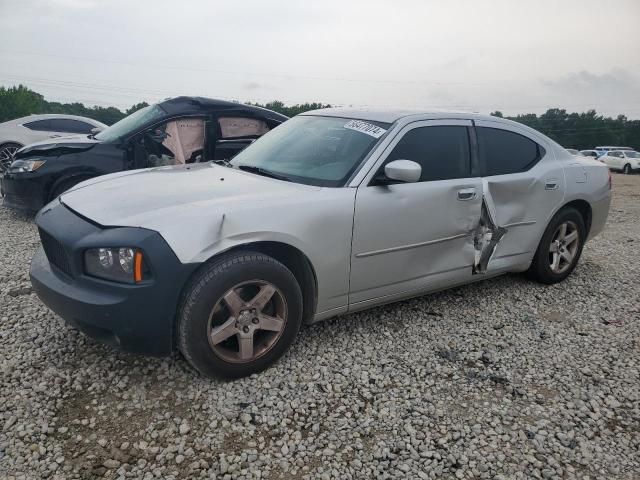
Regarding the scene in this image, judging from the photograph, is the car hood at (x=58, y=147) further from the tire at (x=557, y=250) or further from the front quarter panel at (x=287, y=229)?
the tire at (x=557, y=250)

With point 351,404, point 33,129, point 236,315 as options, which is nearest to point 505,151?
point 351,404

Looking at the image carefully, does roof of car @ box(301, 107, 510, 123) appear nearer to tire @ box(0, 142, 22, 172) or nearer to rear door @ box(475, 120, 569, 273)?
rear door @ box(475, 120, 569, 273)

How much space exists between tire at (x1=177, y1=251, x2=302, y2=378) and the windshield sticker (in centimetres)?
122

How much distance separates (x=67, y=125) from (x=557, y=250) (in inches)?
389

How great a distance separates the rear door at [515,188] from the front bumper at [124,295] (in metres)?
2.39

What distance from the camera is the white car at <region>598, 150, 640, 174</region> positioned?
29.0 m

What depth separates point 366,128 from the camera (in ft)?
11.2

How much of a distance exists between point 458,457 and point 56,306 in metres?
2.23

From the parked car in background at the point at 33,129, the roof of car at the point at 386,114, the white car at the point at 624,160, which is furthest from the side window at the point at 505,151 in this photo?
the white car at the point at 624,160

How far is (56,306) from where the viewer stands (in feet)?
8.55

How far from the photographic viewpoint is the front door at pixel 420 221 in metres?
3.08

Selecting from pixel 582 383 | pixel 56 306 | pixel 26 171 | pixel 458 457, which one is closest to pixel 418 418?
pixel 458 457

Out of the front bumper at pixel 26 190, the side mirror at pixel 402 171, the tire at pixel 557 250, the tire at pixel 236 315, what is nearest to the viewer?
the tire at pixel 236 315

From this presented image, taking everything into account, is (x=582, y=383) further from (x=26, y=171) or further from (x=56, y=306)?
(x=26, y=171)
